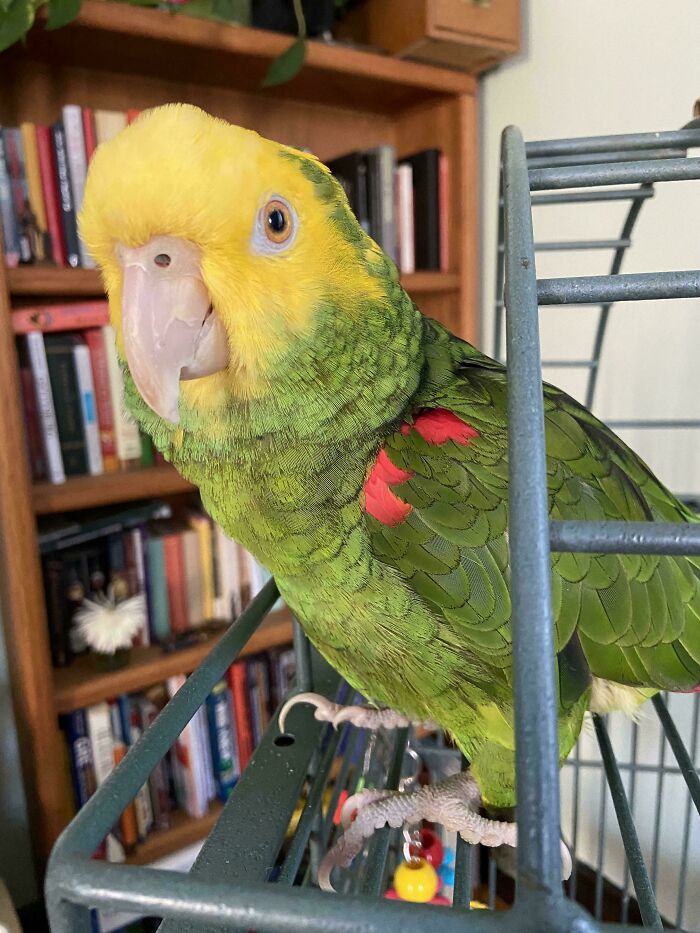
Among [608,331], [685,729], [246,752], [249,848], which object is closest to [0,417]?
[249,848]

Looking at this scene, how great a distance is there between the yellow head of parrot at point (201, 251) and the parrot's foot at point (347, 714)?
0.39 meters

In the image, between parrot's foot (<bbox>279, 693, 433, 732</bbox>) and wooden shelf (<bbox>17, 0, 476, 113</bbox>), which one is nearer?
parrot's foot (<bbox>279, 693, 433, 732</bbox>)

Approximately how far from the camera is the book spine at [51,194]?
113 centimetres

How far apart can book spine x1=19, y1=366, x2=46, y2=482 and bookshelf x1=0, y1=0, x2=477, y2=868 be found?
0.16 ft

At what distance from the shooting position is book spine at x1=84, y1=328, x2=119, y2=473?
123cm

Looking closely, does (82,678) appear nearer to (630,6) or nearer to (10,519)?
(10,519)

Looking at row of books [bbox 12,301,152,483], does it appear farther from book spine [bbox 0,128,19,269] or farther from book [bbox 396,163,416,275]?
book [bbox 396,163,416,275]

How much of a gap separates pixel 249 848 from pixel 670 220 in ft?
3.89

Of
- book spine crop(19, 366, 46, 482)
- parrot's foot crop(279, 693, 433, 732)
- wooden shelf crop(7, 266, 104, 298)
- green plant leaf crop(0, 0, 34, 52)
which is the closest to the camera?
parrot's foot crop(279, 693, 433, 732)

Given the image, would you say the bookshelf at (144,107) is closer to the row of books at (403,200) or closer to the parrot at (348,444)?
the row of books at (403,200)

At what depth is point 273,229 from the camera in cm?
46

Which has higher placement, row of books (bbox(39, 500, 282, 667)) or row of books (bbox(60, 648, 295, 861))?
row of books (bbox(39, 500, 282, 667))

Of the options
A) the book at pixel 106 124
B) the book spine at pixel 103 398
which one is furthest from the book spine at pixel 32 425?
the book at pixel 106 124

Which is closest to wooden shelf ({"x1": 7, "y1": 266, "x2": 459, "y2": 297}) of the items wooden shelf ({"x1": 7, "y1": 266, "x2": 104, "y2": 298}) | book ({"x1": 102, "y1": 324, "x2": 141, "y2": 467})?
wooden shelf ({"x1": 7, "y1": 266, "x2": 104, "y2": 298})
